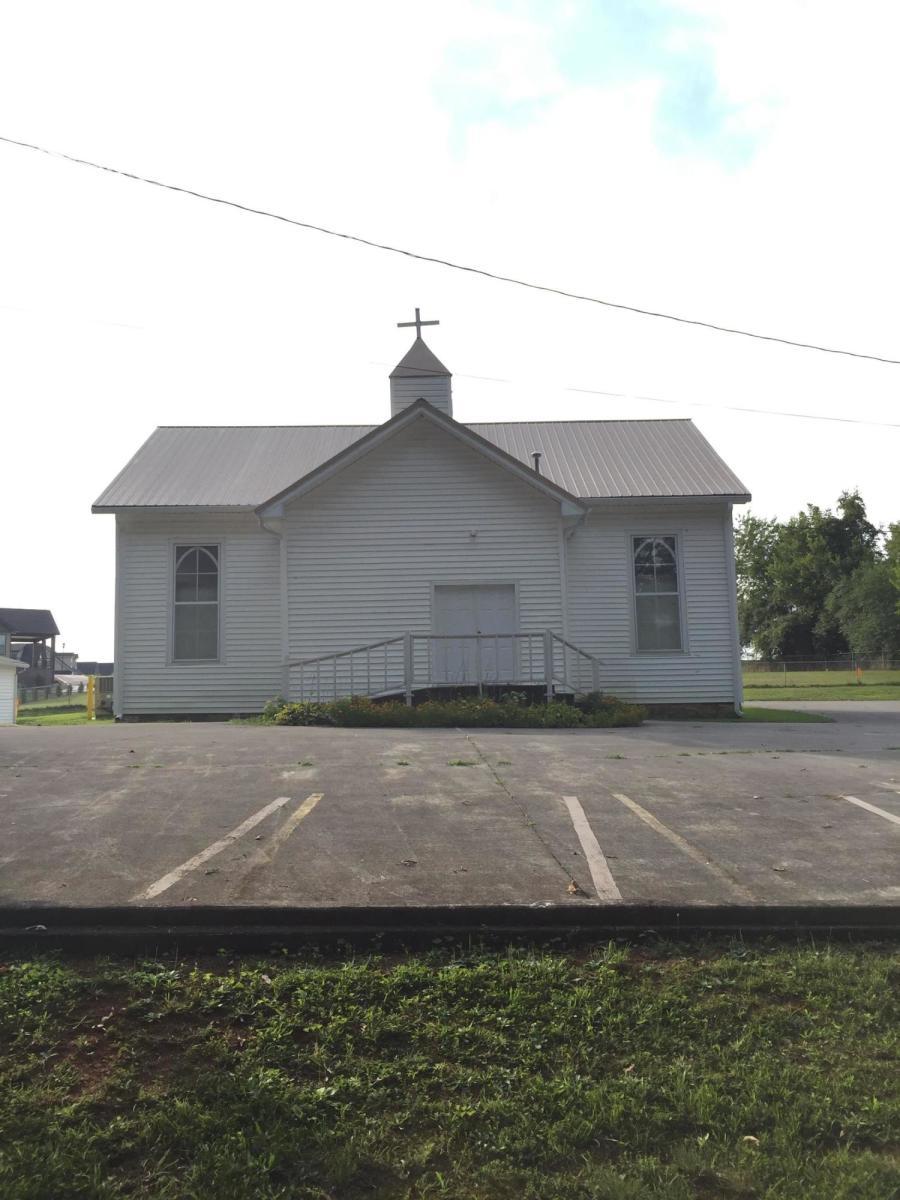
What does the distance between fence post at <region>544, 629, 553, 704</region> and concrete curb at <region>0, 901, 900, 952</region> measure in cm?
1090

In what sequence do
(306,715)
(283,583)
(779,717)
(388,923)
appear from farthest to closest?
(779,717)
(283,583)
(306,715)
(388,923)

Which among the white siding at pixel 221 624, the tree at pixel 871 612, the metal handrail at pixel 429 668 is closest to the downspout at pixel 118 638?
the white siding at pixel 221 624

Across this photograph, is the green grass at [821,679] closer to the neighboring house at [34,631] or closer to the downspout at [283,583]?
the downspout at [283,583]

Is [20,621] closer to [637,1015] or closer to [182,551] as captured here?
[182,551]

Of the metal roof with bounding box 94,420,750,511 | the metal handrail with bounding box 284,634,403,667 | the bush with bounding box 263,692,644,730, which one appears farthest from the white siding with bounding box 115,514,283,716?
the bush with bounding box 263,692,644,730

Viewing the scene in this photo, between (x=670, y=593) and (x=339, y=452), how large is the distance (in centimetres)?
712

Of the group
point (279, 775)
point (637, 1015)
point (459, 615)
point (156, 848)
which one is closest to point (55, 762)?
point (279, 775)

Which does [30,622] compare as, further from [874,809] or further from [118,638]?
[874,809]

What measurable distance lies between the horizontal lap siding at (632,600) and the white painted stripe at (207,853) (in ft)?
38.5

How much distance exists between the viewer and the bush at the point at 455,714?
1488cm

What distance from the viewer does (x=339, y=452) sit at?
1881 cm

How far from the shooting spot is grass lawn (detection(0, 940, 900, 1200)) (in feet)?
10.2

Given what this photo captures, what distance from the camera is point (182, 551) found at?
1883cm

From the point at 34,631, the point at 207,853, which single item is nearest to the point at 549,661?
the point at 207,853
